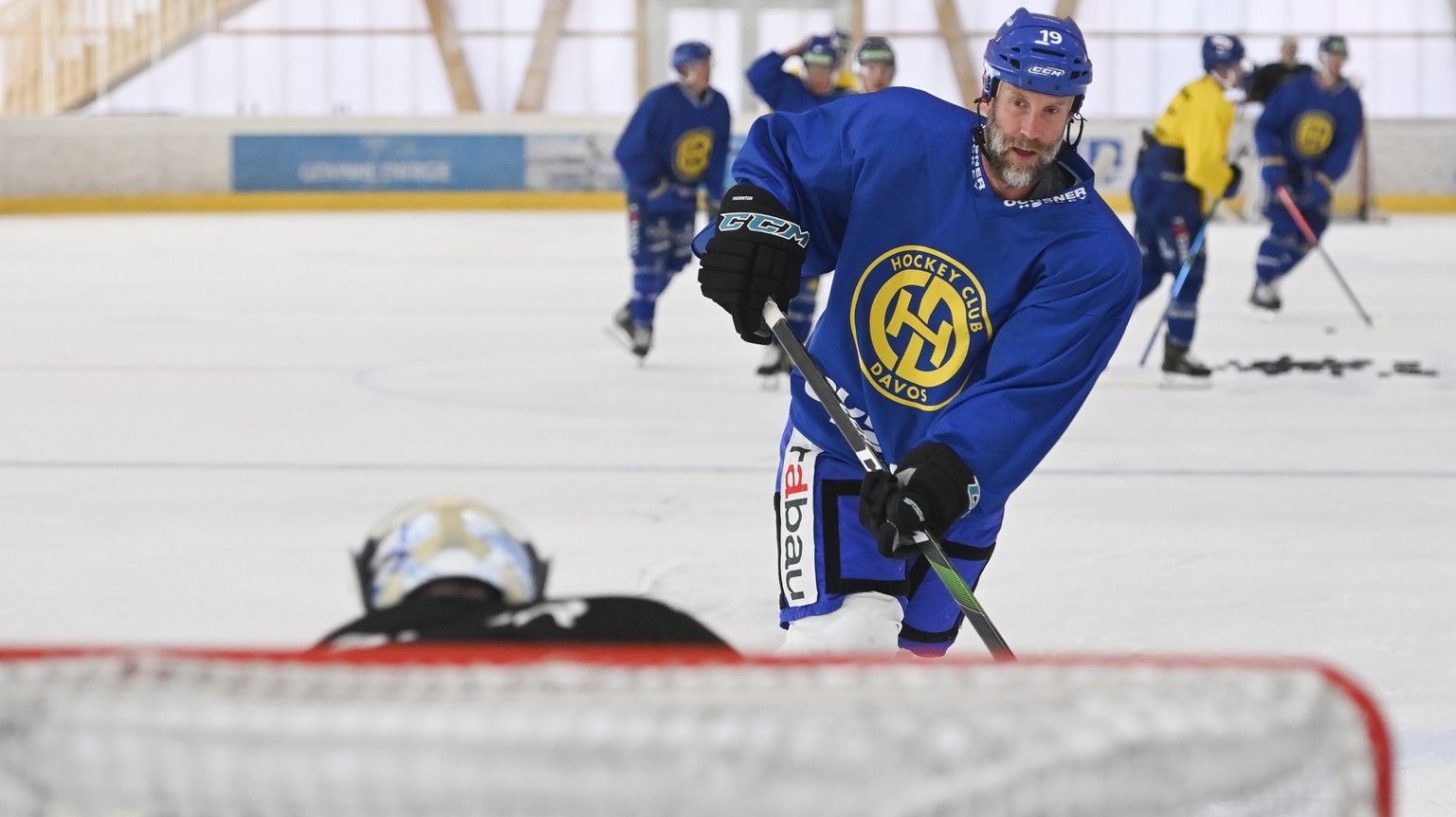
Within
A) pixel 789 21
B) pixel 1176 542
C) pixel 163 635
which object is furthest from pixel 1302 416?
pixel 789 21

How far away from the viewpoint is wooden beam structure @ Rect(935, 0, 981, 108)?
17781 millimetres

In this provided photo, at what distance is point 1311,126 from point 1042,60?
648 centimetres

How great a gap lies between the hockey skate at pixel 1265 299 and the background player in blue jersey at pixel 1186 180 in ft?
5.77

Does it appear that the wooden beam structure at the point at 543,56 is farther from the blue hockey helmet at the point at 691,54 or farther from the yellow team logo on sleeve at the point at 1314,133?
the blue hockey helmet at the point at 691,54

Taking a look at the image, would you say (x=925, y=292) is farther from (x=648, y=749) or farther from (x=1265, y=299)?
(x=1265, y=299)

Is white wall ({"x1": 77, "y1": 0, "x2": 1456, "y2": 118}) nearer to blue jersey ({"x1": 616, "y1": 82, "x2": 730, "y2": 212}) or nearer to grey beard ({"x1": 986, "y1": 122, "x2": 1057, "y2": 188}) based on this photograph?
blue jersey ({"x1": 616, "y1": 82, "x2": 730, "y2": 212})

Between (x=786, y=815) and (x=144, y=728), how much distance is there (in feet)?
0.92

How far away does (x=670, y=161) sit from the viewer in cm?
694

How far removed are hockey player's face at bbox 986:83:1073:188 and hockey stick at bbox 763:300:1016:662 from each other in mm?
324

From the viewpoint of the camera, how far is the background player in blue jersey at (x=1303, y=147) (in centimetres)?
826

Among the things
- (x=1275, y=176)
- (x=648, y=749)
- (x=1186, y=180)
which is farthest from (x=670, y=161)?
(x=648, y=749)

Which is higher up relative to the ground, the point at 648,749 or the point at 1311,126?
the point at 1311,126

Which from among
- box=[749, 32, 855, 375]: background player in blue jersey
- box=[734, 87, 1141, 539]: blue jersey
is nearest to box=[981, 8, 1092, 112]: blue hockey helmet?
box=[734, 87, 1141, 539]: blue jersey

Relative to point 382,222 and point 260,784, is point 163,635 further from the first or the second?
point 382,222
